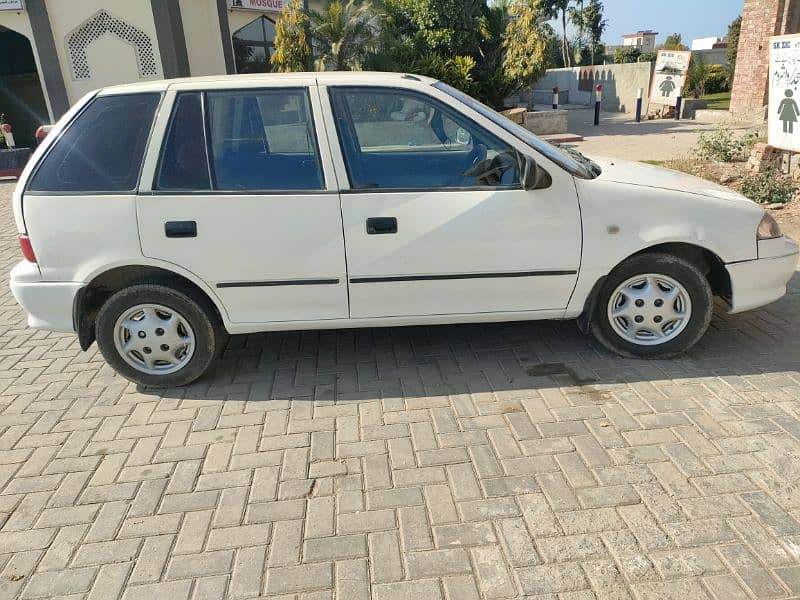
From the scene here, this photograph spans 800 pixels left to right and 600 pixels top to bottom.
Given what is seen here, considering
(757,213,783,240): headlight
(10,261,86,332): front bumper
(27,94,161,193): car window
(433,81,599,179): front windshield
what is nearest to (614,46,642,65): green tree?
(757,213,783,240): headlight

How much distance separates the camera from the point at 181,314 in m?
3.62

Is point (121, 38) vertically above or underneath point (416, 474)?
above

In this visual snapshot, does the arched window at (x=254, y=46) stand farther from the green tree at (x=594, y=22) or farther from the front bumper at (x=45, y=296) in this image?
the green tree at (x=594, y=22)

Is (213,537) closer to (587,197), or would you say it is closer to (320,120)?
(320,120)

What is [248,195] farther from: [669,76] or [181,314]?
[669,76]

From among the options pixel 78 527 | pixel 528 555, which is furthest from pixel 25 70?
pixel 528 555

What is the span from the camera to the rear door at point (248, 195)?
3.40 m

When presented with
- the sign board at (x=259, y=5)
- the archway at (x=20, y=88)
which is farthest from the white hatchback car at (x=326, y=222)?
the archway at (x=20, y=88)

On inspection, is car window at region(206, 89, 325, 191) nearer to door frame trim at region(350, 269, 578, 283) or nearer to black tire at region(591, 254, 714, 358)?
door frame trim at region(350, 269, 578, 283)

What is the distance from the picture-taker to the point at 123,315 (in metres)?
3.62

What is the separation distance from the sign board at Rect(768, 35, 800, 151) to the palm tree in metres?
10.2

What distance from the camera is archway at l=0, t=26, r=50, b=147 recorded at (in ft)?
62.1

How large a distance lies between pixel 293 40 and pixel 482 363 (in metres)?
13.6

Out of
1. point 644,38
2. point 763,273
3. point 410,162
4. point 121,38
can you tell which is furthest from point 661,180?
point 644,38
